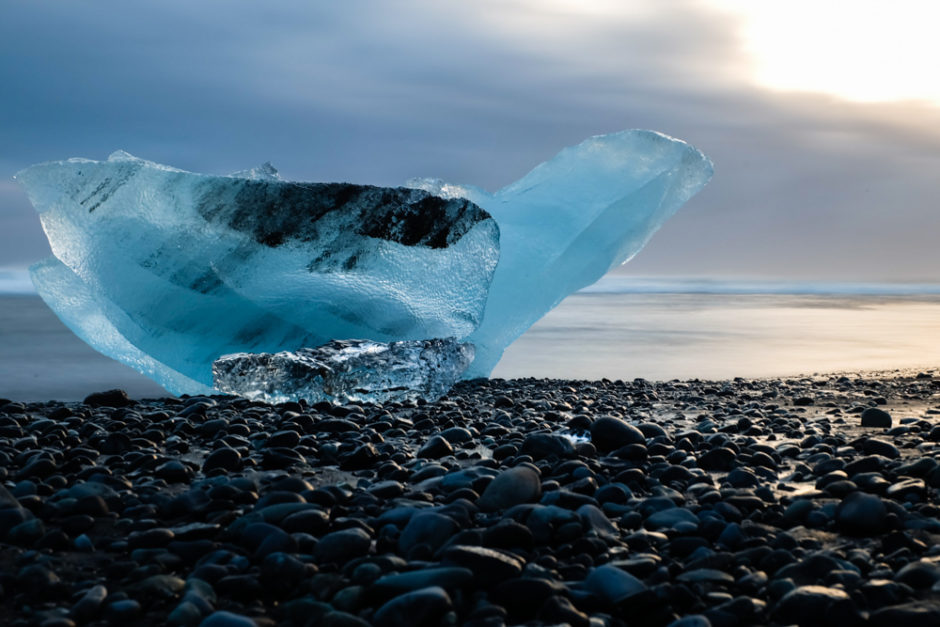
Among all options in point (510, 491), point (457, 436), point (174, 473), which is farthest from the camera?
point (457, 436)

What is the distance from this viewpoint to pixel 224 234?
8.33 metres

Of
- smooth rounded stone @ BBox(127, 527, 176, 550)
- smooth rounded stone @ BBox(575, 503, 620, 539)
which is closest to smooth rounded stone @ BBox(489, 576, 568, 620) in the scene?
smooth rounded stone @ BBox(575, 503, 620, 539)

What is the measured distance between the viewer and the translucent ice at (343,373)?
23.2ft

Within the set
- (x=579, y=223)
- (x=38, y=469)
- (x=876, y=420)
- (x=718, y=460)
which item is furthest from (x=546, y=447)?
(x=579, y=223)

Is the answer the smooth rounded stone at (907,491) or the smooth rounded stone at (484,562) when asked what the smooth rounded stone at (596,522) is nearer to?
the smooth rounded stone at (484,562)

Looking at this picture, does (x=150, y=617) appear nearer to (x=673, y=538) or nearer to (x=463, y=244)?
(x=673, y=538)

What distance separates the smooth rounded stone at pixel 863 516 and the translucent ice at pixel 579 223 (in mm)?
7374

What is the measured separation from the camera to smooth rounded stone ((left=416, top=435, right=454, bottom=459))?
13.8ft

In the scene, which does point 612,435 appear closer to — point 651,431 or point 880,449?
point 651,431

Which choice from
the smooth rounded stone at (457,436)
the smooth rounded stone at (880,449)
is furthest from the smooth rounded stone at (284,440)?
the smooth rounded stone at (880,449)

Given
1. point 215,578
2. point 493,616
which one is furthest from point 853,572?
point 215,578

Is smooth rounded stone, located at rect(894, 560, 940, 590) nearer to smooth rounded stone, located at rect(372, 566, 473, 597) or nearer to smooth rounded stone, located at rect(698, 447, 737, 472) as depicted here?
smooth rounded stone, located at rect(372, 566, 473, 597)

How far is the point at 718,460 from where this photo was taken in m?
4.07

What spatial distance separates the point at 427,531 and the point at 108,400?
517 cm
